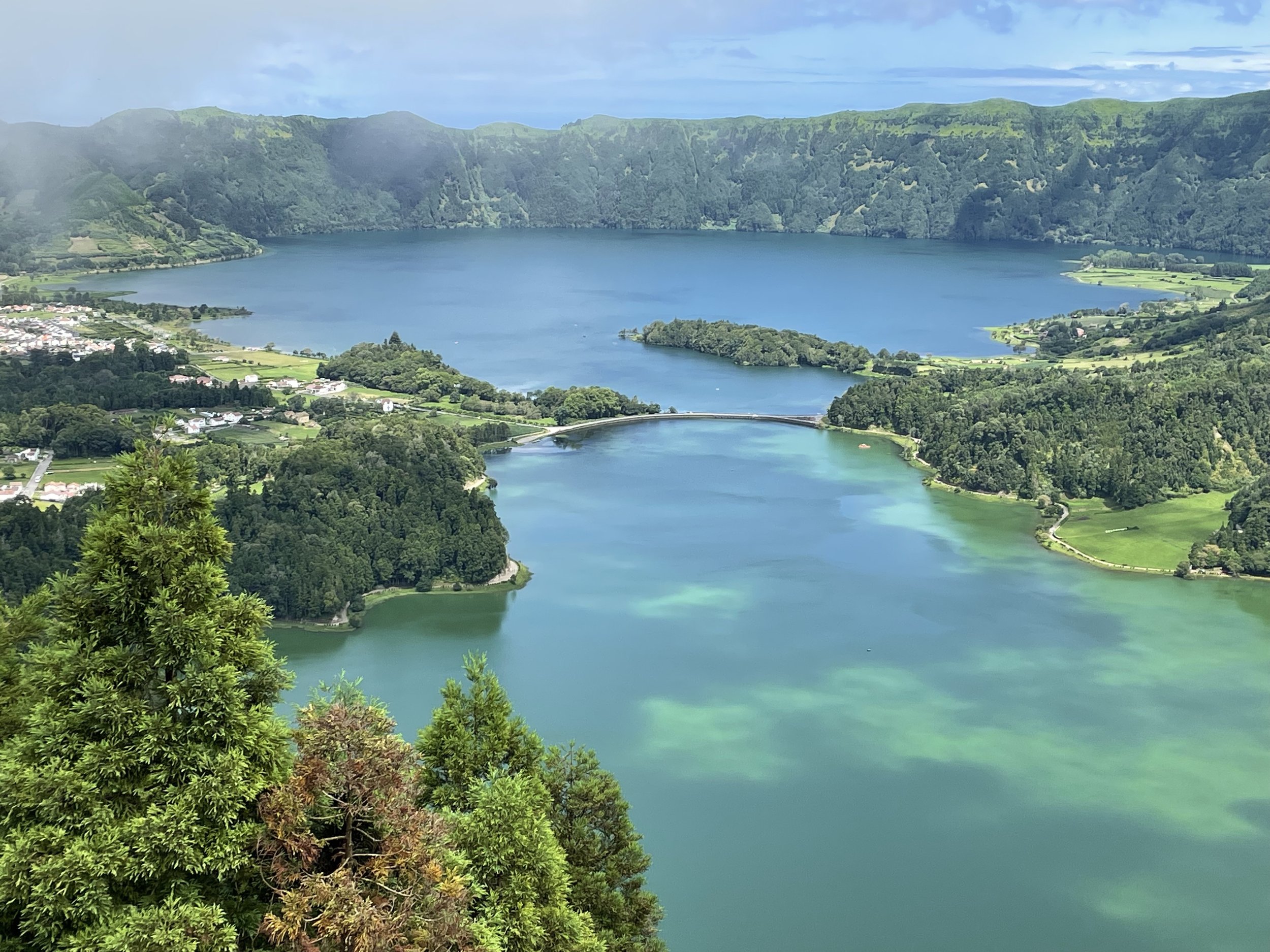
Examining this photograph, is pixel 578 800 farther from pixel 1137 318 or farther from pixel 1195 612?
pixel 1137 318

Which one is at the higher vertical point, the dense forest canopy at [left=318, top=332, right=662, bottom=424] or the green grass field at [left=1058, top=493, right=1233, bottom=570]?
the dense forest canopy at [left=318, top=332, right=662, bottom=424]

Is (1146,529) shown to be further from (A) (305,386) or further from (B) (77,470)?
(A) (305,386)

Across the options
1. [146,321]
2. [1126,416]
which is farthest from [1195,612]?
[146,321]

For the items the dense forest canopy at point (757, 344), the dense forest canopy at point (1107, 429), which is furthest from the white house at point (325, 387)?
the dense forest canopy at point (757, 344)

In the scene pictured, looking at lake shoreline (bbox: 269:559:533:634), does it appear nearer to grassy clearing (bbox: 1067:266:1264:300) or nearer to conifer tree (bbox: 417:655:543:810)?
conifer tree (bbox: 417:655:543:810)

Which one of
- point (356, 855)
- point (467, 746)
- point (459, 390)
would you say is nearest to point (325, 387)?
point (459, 390)

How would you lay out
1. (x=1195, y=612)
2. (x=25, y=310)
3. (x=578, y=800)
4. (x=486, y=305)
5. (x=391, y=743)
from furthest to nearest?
(x=486, y=305) → (x=25, y=310) → (x=1195, y=612) → (x=578, y=800) → (x=391, y=743)

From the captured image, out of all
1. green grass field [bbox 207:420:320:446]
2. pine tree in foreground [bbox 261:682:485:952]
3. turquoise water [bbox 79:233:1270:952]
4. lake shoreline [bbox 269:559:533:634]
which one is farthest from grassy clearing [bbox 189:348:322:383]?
pine tree in foreground [bbox 261:682:485:952]
